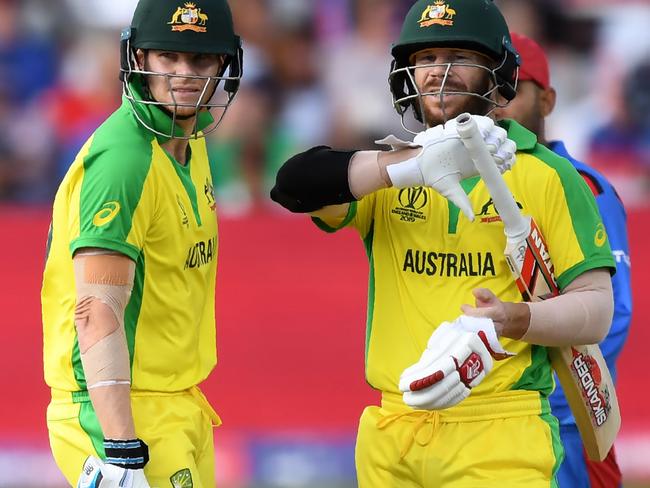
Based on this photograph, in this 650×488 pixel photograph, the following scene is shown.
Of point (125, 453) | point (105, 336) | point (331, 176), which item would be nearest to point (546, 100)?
point (331, 176)

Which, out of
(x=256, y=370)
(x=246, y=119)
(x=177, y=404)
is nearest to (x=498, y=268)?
(x=177, y=404)

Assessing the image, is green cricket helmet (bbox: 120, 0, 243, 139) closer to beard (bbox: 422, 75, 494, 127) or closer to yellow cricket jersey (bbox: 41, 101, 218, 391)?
yellow cricket jersey (bbox: 41, 101, 218, 391)

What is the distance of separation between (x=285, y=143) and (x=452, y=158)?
5.63m

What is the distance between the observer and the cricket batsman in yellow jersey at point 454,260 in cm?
350

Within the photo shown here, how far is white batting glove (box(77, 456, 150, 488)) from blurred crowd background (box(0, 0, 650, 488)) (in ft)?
10.9

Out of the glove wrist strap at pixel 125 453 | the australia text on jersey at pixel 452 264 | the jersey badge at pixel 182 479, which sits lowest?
the jersey badge at pixel 182 479

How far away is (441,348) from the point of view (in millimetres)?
3154

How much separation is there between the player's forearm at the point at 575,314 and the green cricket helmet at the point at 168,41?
1.04 metres

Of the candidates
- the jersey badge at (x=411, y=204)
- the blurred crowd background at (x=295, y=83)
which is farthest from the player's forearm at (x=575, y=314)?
the blurred crowd background at (x=295, y=83)

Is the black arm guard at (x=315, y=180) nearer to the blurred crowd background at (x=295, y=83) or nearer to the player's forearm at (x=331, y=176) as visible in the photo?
the player's forearm at (x=331, y=176)

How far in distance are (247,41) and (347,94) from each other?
0.80 meters

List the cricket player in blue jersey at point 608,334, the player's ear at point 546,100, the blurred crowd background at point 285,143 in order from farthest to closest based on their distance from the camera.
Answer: the blurred crowd background at point 285,143 → the player's ear at point 546,100 → the cricket player in blue jersey at point 608,334

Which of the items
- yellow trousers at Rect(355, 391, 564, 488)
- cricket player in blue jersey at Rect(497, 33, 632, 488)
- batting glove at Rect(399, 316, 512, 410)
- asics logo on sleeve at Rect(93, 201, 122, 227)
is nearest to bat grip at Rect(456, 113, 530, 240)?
batting glove at Rect(399, 316, 512, 410)

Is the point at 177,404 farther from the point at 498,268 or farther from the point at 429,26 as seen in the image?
the point at 429,26
